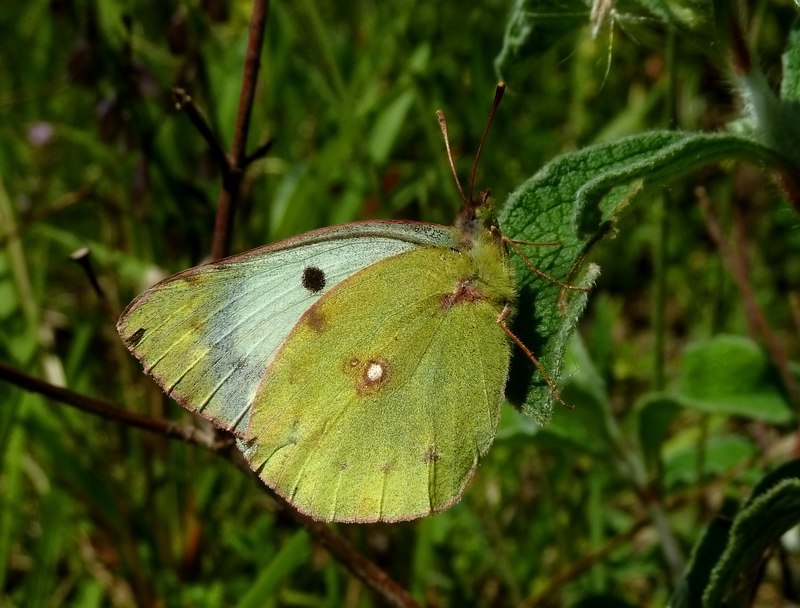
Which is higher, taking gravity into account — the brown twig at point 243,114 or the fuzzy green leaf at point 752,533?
the brown twig at point 243,114

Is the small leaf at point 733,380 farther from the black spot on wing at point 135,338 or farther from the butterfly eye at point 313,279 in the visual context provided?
the black spot on wing at point 135,338

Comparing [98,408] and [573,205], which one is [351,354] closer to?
[98,408]

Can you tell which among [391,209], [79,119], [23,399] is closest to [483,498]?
[391,209]

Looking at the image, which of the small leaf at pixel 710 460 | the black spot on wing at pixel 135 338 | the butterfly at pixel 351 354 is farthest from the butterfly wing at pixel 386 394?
the small leaf at pixel 710 460

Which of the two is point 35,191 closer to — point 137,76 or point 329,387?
point 137,76

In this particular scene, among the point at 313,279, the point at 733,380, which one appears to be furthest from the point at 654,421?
the point at 313,279
